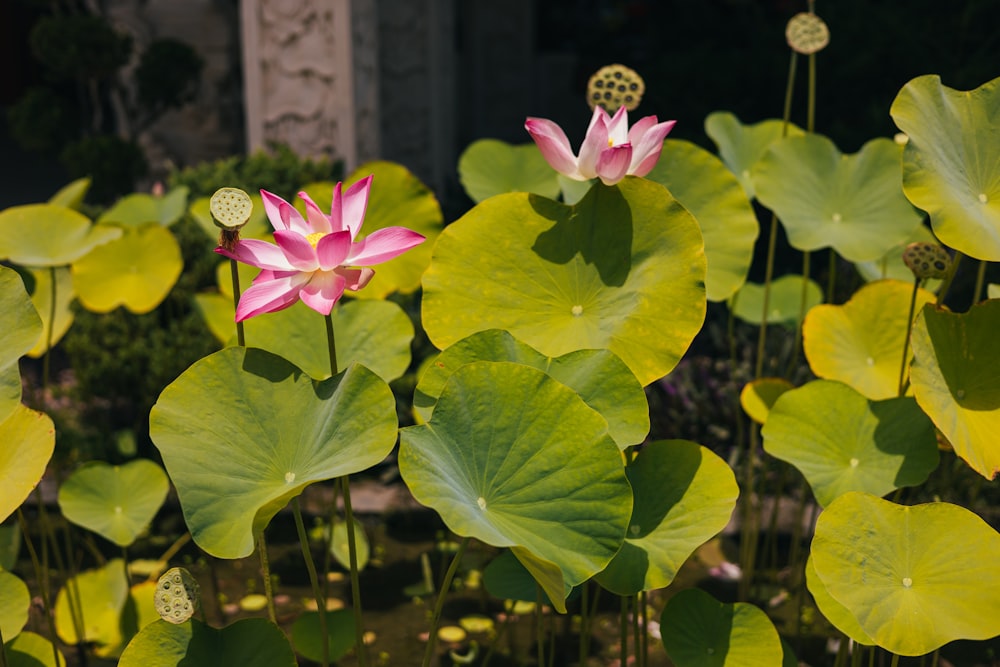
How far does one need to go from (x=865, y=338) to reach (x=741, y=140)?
518mm

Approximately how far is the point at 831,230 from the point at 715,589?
82 cm

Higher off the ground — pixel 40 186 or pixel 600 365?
pixel 600 365

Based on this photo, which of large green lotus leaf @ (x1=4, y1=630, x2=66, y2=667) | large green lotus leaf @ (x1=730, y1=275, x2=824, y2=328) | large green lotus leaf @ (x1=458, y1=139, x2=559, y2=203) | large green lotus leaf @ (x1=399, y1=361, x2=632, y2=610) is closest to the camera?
large green lotus leaf @ (x1=399, y1=361, x2=632, y2=610)

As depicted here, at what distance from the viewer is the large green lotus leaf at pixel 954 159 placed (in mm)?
1061

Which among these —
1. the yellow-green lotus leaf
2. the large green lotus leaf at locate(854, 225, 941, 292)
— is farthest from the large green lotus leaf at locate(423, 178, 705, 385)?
the large green lotus leaf at locate(854, 225, 941, 292)

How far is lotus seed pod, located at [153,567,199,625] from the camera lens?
939 millimetres

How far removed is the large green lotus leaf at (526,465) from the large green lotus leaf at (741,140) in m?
0.98

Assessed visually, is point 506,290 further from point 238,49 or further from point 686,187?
point 238,49

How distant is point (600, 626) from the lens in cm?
189

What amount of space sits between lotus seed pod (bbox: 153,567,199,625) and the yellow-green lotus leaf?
0.94 m

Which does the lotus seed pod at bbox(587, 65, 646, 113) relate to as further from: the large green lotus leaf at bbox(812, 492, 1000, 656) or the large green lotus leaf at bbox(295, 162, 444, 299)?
the large green lotus leaf at bbox(812, 492, 1000, 656)

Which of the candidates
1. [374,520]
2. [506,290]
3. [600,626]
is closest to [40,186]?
[374,520]

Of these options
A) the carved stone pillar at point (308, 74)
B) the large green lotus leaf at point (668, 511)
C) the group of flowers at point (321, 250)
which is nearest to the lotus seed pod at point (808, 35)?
the group of flowers at point (321, 250)

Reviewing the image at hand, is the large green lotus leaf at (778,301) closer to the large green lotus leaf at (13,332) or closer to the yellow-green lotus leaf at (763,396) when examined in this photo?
the yellow-green lotus leaf at (763,396)
